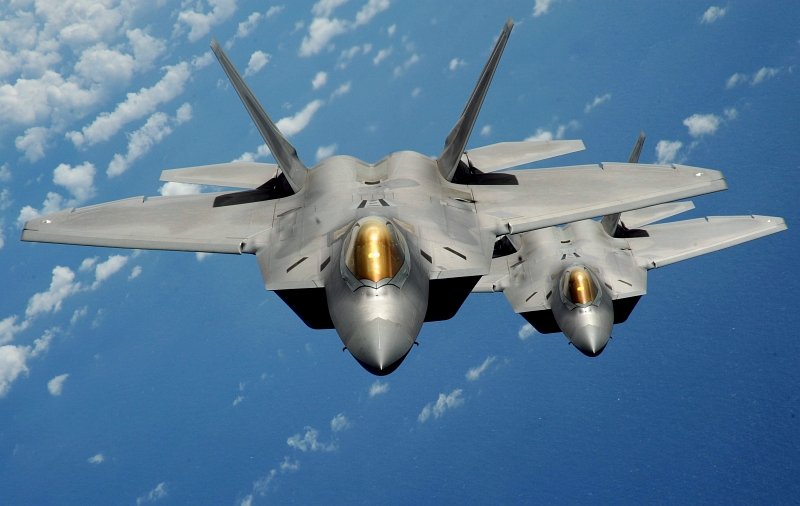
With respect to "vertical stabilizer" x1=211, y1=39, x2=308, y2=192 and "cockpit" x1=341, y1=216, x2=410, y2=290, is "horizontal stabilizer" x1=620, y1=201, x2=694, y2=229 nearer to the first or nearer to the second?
"vertical stabilizer" x1=211, y1=39, x2=308, y2=192

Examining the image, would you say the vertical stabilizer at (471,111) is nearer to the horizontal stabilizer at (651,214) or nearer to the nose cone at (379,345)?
the nose cone at (379,345)

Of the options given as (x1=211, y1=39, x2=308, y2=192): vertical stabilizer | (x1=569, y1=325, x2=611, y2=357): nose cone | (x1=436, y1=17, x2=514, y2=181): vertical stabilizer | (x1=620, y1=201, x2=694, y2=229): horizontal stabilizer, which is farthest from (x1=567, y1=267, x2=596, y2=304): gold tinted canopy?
(x1=211, y1=39, x2=308, y2=192): vertical stabilizer

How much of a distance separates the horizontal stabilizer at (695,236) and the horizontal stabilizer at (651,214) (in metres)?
0.43

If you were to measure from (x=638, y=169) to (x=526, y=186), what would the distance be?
3.60 m

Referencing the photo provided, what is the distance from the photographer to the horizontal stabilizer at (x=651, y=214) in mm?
26891

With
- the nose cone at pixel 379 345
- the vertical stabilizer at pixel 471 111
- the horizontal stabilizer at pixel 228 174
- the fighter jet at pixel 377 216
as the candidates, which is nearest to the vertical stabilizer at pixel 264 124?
the fighter jet at pixel 377 216

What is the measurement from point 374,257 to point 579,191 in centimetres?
880

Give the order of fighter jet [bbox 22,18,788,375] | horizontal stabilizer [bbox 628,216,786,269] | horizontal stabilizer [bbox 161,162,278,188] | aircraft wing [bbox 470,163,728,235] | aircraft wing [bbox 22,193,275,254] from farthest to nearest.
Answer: horizontal stabilizer [bbox 628,216,786,269], horizontal stabilizer [bbox 161,162,278,188], aircraft wing [bbox 470,163,728,235], aircraft wing [bbox 22,193,275,254], fighter jet [bbox 22,18,788,375]

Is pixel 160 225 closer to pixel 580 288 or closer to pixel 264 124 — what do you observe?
pixel 264 124

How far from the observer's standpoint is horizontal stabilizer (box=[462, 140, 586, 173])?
21719 mm

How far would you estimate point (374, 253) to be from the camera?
13109 millimetres

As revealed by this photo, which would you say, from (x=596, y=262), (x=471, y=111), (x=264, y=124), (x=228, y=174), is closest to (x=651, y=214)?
(x=596, y=262)

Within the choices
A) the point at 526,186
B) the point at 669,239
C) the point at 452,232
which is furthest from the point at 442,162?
the point at 669,239

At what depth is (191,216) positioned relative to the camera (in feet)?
62.4
